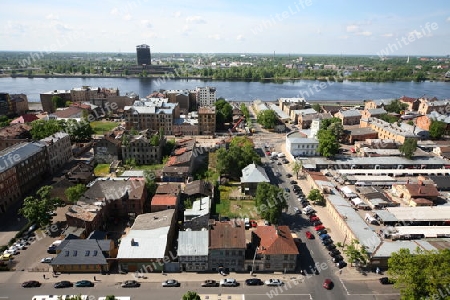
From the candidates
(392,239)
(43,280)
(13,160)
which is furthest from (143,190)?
(392,239)

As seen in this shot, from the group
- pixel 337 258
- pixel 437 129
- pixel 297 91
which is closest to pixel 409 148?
pixel 437 129

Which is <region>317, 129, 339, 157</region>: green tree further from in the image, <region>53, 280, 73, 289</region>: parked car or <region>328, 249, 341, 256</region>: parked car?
<region>53, 280, 73, 289</region>: parked car

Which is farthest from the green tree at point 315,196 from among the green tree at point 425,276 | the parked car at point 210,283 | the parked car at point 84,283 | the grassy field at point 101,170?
the grassy field at point 101,170

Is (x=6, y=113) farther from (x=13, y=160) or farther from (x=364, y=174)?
(x=364, y=174)

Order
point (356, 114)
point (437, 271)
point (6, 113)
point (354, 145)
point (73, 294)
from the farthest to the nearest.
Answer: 1. point (6, 113)
2. point (356, 114)
3. point (354, 145)
4. point (73, 294)
5. point (437, 271)

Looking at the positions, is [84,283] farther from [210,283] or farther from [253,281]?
[253,281]
